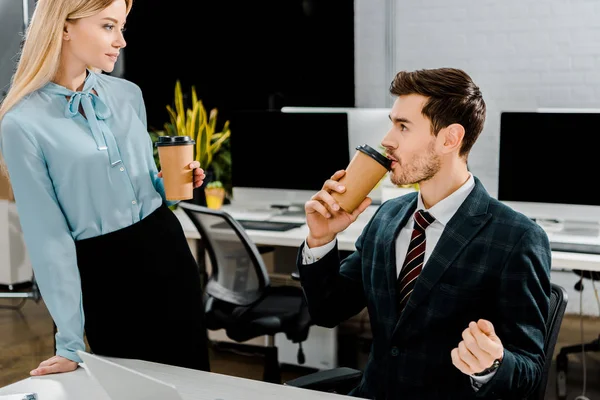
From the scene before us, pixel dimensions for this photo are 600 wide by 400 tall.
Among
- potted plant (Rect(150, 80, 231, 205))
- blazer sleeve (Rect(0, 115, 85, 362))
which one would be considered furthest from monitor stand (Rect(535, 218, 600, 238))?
blazer sleeve (Rect(0, 115, 85, 362))

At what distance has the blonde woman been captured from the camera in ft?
5.32

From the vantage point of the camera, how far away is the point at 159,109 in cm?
546

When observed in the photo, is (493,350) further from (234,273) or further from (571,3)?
(571,3)

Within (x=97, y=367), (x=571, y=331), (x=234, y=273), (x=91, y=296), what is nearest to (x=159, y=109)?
(x=234, y=273)

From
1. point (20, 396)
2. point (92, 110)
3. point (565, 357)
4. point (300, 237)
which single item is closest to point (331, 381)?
point (20, 396)

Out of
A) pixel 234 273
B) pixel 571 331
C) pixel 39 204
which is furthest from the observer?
pixel 571 331

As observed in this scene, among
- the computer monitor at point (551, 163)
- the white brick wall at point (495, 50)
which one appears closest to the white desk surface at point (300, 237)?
the computer monitor at point (551, 163)

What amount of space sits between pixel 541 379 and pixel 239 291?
1.82m

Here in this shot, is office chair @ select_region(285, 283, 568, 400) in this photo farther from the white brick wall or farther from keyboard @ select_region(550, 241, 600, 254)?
Result: the white brick wall

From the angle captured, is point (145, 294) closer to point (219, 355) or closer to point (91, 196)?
point (91, 196)

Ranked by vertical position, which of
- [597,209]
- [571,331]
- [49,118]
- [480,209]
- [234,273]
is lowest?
[571,331]

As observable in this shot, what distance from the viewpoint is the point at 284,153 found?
390 cm

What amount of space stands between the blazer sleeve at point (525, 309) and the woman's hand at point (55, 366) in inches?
33.8

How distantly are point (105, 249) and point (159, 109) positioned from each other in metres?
3.80
